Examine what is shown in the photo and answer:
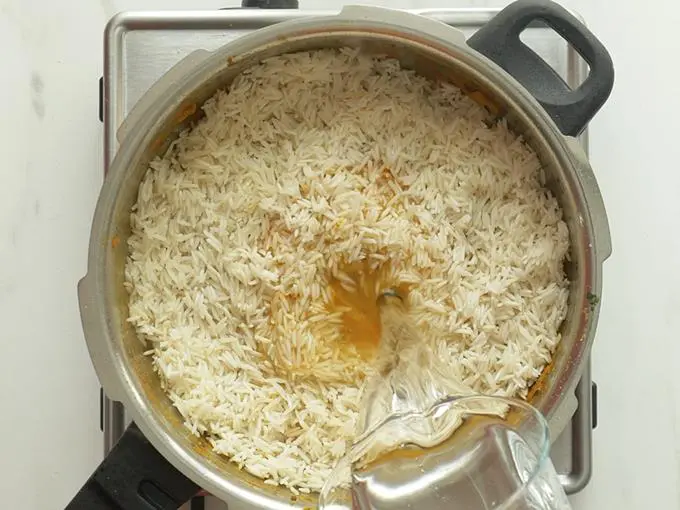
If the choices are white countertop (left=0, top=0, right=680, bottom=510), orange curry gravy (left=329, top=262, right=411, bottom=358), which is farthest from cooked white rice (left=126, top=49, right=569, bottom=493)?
white countertop (left=0, top=0, right=680, bottom=510)

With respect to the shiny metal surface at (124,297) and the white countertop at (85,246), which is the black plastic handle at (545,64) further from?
the white countertop at (85,246)

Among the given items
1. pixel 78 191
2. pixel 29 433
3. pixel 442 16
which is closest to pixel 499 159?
pixel 442 16

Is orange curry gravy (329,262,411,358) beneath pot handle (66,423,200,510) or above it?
above

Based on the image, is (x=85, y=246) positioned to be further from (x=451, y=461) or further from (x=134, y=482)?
(x=451, y=461)

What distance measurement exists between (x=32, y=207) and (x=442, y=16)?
1.79 ft

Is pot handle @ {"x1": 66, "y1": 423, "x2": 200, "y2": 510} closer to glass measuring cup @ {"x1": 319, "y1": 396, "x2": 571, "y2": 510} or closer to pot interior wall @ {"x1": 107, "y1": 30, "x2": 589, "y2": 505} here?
pot interior wall @ {"x1": 107, "y1": 30, "x2": 589, "y2": 505}

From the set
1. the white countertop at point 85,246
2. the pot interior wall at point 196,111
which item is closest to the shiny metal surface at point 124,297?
the pot interior wall at point 196,111

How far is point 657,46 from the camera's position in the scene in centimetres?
105

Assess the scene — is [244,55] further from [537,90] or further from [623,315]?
[623,315]

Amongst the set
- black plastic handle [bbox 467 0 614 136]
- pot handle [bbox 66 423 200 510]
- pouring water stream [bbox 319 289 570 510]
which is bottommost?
pot handle [bbox 66 423 200 510]

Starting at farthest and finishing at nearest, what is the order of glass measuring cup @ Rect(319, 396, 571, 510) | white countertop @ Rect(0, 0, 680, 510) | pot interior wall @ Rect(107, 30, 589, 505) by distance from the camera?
white countertop @ Rect(0, 0, 680, 510), pot interior wall @ Rect(107, 30, 589, 505), glass measuring cup @ Rect(319, 396, 571, 510)

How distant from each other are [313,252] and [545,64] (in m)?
0.31

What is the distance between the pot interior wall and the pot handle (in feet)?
0.09

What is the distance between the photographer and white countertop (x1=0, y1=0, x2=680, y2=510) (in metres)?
1.01
